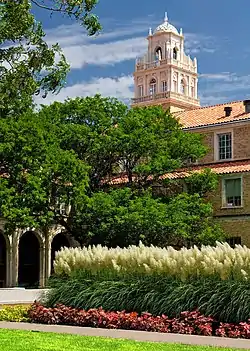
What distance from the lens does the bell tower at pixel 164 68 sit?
104875mm

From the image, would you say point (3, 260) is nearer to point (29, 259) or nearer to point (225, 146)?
point (29, 259)

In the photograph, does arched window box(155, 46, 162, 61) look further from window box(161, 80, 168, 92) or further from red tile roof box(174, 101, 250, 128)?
red tile roof box(174, 101, 250, 128)

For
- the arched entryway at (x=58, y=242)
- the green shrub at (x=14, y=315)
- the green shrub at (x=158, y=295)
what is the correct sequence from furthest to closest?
1. the arched entryway at (x=58, y=242)
2. the green shrub at (x=14, y=315)
3. the green shrub at (x=158, y=295)

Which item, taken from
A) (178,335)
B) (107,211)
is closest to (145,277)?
(178,335)

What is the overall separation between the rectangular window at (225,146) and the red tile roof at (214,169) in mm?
826

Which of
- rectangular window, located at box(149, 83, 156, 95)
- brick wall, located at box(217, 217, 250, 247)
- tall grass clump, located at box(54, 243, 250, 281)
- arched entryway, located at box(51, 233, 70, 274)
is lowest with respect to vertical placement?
tall grass clump, located at box(54, 243, 250, 281)

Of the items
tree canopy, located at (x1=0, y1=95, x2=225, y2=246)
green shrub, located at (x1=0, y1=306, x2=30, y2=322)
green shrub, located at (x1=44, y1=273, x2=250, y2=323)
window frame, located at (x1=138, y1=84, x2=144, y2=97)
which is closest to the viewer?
green shrub, located at (x1=44, y1=273, x2=250, y2=323)

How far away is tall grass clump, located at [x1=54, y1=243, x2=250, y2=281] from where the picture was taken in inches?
698

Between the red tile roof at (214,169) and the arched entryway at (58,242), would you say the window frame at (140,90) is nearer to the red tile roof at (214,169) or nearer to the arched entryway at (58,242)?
the arched entryway at (58,242)

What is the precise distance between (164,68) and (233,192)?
6342 cm

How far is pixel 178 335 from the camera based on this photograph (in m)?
16.0

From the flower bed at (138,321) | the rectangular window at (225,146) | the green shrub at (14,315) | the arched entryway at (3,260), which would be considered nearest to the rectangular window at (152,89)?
the rectangular window at (225,146)

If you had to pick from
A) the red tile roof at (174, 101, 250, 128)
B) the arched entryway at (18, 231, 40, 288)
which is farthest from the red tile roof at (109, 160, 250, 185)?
the arched entryway at (18, 231, 40, 288)

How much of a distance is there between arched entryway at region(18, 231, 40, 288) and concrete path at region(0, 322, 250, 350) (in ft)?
102
